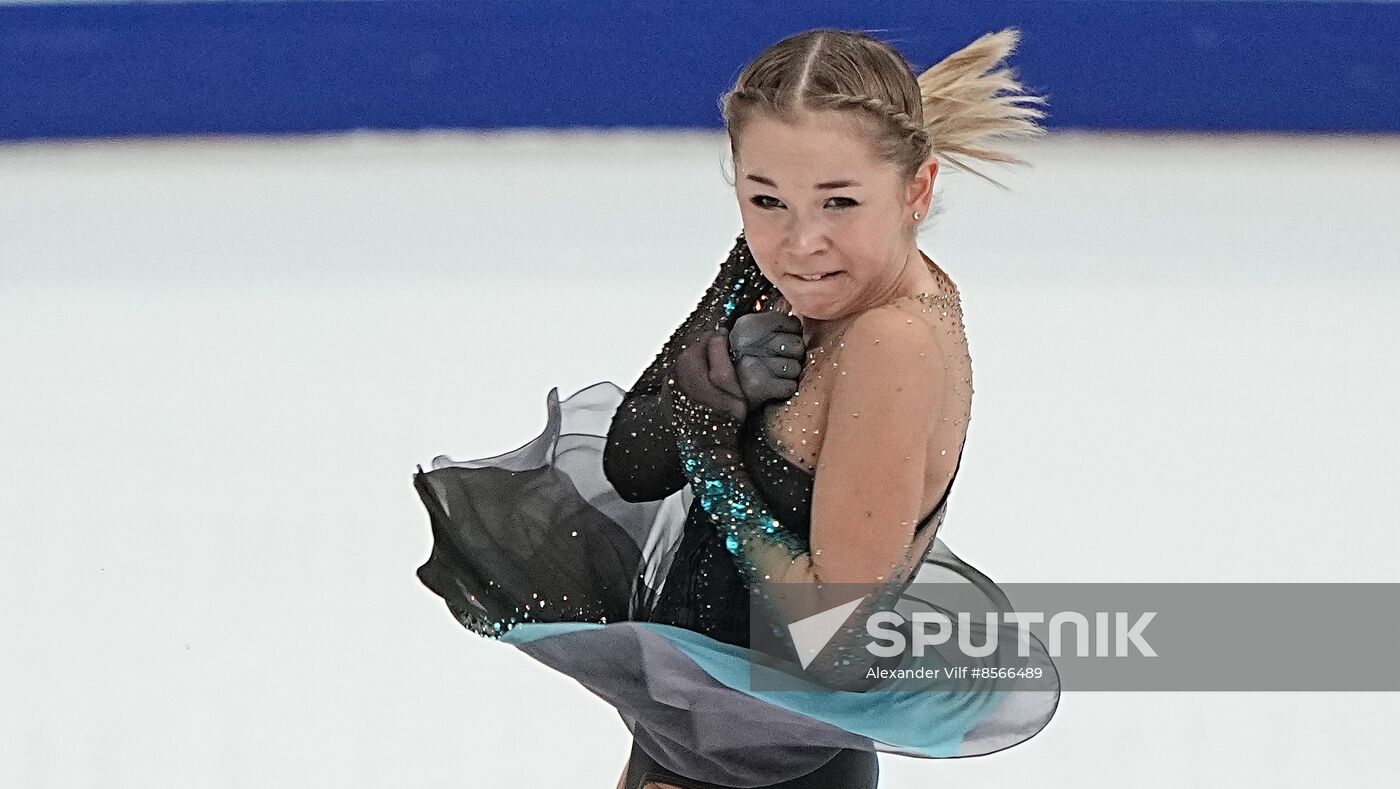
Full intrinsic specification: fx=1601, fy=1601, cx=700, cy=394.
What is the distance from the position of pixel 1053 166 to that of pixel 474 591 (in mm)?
2905

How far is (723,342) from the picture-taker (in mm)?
1077

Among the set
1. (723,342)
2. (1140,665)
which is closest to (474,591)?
(723,342)

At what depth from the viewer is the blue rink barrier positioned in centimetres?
387

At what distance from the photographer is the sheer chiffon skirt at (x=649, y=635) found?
3.57 feet

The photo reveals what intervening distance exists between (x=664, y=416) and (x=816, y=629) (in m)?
0.20

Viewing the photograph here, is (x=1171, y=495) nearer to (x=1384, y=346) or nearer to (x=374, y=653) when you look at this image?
(x=1384, y=346)

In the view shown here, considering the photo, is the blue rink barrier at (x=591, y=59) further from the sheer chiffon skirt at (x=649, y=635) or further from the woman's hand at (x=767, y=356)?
the woman's hand at (x=767, y=356)

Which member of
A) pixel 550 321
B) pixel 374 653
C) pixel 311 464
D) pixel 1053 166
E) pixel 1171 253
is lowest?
pixel 374 653

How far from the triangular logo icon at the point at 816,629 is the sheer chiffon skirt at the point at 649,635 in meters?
0.03

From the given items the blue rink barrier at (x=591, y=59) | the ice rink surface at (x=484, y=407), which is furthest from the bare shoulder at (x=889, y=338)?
the blue rink barrier at (x=591, y=59)

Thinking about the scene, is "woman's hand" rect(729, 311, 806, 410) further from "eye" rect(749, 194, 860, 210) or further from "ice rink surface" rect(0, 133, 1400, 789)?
"ice rink surface" rect(0, 133, 1400, 789)

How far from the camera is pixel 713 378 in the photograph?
42.0 inches

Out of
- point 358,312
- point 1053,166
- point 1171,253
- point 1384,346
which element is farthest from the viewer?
point 1053,166

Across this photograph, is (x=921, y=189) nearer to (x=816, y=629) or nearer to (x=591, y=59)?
(x=816, y=629)
